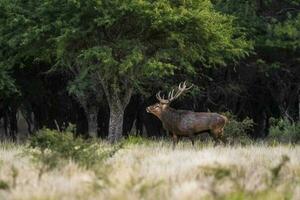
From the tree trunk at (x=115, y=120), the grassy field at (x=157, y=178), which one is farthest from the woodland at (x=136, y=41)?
the grassy field at (x=157, y=178)

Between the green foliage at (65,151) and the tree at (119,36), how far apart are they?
538 centimetres

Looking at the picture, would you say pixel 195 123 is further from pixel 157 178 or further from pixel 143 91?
pixel 157 178

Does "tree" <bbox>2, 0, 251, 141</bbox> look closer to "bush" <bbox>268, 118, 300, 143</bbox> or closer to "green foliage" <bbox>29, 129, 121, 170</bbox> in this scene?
"bush" <bbox>268, 118, 300, 143</bbox>

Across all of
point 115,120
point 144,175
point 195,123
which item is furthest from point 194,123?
point 144,175

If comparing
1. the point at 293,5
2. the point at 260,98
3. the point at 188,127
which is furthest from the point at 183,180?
the point at 260,98

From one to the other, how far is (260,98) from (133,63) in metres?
17.8

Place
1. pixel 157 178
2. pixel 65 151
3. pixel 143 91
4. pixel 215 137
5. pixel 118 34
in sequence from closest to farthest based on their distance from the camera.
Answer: pixel 157 178 < pixel 65 151 < pixel 215 137 < pixel 118 34 < pixel 143 91

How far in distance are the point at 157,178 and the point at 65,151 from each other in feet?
12.0

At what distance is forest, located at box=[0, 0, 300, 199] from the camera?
10.8m

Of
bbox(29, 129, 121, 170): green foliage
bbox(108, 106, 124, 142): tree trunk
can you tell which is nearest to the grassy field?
bbox(29, 129, 121, 170): green foliage

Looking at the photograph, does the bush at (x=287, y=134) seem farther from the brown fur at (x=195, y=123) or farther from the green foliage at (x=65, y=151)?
the green foliage at (x=65, y=151)

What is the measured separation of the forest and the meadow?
3 centimetres

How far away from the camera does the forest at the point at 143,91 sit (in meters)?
10.8

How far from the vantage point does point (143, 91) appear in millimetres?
25562
